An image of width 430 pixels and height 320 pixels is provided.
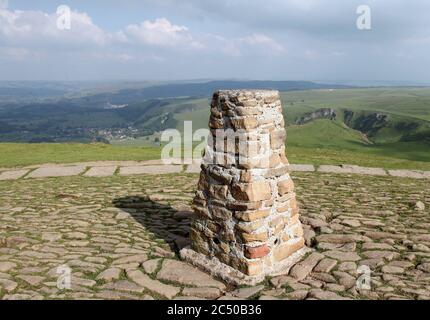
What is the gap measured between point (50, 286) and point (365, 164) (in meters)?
14.6

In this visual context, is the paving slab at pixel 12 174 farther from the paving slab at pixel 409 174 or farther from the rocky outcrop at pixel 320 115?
the rocky outcrop at pixel 320 115

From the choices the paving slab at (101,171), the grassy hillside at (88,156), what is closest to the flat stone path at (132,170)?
the paving slab at (101,171)

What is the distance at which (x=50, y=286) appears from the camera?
5668 millimetres

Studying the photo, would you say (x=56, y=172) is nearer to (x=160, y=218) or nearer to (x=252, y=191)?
(x=160, y=218)

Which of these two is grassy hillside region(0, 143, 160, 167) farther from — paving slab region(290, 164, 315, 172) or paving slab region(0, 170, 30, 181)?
paving slab region(290, 164, 315, 172)

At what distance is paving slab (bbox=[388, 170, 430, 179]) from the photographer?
15.1 metres

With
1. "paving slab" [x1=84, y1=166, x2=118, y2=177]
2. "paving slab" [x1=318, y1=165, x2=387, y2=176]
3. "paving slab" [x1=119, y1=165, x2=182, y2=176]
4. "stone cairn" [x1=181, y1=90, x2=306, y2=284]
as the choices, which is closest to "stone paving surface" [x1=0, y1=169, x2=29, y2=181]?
"paving slab" [x1=84, y1=166, x2=118, y2=177]

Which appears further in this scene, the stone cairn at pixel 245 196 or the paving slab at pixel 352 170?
the paving slab at pixel 352 170

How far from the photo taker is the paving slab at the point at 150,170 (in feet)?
51.1

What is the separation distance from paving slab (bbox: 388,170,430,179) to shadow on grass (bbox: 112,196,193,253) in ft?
29.6

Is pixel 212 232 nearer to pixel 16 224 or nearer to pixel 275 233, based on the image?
pixel 275 233

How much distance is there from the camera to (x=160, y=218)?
30.6 feet

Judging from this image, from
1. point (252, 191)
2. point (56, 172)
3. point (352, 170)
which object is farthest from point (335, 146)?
point (252, 191)
